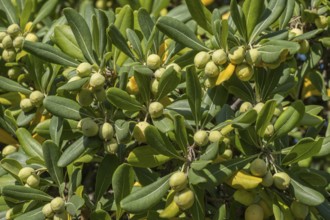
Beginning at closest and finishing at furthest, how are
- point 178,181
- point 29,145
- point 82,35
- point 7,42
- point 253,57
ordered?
point 178,181
point 253,57
point 82,35
point 29,145
point 7,42

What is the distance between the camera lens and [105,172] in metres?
1.91

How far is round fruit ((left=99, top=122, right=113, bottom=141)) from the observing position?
1.76 m

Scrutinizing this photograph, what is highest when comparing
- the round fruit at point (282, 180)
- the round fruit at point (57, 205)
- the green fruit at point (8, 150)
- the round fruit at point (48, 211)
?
the round fruit at point (282, 180)

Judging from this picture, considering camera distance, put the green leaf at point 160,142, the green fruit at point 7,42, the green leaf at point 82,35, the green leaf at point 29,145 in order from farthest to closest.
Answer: the green fruit at point 7,42
the green leaf at point 29,145
the green leaf at point 82,35
the green leaf at point 160,142

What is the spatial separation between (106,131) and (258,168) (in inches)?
16.7

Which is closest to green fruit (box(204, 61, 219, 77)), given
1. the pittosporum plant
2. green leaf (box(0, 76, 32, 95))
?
the pittosporum plant

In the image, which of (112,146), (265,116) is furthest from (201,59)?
(112,146)

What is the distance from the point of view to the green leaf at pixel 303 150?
5.44ft

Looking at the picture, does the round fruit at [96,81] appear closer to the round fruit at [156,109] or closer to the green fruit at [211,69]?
the round fruit at [156,109]

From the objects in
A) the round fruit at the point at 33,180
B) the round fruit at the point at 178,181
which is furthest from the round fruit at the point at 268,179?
the round fruit at the point at 33,180

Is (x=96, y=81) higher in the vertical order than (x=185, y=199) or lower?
higher

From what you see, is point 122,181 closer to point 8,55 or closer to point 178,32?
point 178,32

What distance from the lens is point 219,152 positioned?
5.36ft

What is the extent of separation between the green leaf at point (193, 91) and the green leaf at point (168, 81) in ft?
0.13
